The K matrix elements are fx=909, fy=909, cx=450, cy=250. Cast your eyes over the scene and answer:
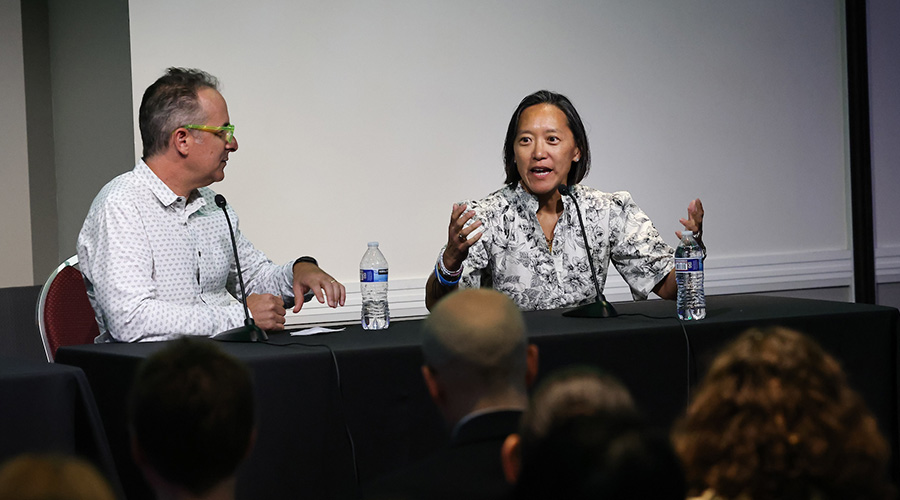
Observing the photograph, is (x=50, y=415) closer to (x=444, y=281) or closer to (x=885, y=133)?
(x=444, y=281)

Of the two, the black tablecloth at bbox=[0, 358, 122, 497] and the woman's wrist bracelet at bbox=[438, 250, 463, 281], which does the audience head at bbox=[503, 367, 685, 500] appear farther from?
the woman's wrist bracelet at bbox=[438, 250, 463, 281]

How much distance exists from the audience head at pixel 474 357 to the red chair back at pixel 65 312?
152cm

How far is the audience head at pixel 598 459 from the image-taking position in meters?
0.81

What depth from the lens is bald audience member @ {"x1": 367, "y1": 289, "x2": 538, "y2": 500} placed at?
47.8 inches

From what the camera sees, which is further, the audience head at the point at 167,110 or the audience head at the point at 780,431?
the audience head at the point at 167,110

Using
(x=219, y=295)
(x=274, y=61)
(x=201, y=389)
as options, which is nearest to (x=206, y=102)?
(x=219, y=295)

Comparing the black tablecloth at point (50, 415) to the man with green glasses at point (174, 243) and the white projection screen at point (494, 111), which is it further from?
the white projection screen at point (494, 111)

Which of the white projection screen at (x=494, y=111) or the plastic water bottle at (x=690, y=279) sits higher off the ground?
the white projection screen at (x=494, y=111)

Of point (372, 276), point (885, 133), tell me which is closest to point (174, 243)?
point (372, 276)

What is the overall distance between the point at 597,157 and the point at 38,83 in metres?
2.60

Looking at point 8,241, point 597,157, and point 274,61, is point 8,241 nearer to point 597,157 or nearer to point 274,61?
point 274,61

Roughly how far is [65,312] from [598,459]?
216 centimetres

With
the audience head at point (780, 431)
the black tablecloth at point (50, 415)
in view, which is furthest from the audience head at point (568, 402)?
the black tablecloth at point (50, 415)

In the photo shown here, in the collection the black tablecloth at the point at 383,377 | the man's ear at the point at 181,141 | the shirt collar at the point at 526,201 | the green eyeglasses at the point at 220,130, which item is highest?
the green eyeglasses at the point at 220,130
